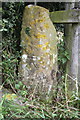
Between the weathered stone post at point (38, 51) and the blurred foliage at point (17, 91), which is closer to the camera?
the blurred foliage at point (17, 91)

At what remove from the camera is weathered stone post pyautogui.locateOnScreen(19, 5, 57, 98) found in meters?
2.40

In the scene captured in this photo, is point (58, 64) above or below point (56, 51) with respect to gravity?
below

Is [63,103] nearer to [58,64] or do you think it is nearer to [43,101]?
[43,101]

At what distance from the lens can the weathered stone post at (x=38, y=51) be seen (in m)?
2.40

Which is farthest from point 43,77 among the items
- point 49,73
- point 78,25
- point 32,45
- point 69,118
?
point 78,25

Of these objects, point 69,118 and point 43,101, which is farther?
point 43,101

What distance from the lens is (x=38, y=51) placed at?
2426 millimetres

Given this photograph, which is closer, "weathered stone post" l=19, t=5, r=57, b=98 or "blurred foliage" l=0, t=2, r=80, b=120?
"blurred foliage" l=0, t=2, r=80, b=120

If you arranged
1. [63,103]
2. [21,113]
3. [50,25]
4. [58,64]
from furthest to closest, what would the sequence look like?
[58,64], [50,25], [63,103], [21,113]

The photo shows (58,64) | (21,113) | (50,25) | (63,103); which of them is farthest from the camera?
(58,64)

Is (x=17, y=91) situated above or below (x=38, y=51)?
below

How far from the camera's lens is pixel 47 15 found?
2.45 meters

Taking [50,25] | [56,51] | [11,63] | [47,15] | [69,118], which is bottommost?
[69,118]

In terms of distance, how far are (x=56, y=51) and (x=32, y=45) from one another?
43cm
